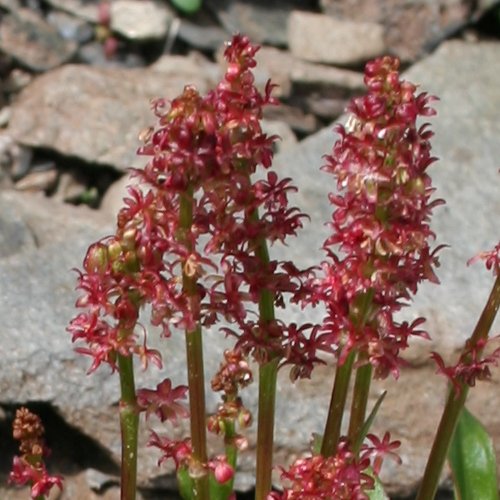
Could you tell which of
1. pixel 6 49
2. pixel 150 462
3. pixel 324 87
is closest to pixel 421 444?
pixel 150 462

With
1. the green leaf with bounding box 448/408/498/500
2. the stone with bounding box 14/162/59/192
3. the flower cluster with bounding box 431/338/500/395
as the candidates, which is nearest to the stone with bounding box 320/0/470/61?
the stone with bounding box 14/162/59/192

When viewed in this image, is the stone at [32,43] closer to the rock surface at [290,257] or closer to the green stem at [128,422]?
the rock surface at [290,257]

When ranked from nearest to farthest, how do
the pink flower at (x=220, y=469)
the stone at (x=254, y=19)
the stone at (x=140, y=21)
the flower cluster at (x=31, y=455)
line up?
the pink flower at (x=220, y=469), the flower cluster at (x=31, y=455), the stone at (x=140, y=21), the stone at (x=254, y=19)

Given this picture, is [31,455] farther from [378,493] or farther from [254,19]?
[254,19]

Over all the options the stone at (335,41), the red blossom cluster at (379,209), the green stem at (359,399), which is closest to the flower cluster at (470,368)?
the green stem at (359,399)

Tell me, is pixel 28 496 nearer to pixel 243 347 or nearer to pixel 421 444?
pixel 421 444

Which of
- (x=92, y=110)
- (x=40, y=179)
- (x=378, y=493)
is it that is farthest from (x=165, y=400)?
(x=92, y=110)
